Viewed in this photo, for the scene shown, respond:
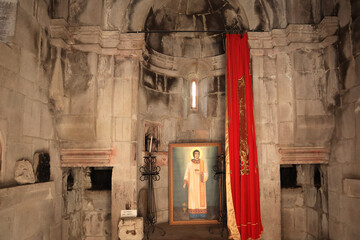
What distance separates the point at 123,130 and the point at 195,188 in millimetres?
2046

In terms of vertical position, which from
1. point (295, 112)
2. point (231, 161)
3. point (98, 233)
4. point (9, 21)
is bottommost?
point (98, 233)

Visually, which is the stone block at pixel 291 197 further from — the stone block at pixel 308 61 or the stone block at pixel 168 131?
the stone block at pixel 168 131

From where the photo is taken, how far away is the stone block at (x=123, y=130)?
15.9 feet

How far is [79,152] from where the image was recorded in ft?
15.7

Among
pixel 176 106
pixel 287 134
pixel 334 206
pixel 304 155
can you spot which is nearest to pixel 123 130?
pixel 176 106

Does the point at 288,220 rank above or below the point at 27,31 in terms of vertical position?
below

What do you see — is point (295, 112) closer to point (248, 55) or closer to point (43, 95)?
point (248, 55)

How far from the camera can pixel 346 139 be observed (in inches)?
173

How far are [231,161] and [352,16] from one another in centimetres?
306

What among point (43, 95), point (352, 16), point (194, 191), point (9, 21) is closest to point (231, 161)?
point (194, 191)

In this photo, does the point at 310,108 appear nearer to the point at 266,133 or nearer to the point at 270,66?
the point at 266,133

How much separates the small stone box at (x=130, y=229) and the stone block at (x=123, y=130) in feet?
4.57

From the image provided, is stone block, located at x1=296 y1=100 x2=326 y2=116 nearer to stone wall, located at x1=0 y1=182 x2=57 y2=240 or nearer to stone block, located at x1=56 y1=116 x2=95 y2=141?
stone block, located at x1=56 y1=116 x2=95 y2=141

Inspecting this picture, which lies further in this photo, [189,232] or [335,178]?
[189,232]
